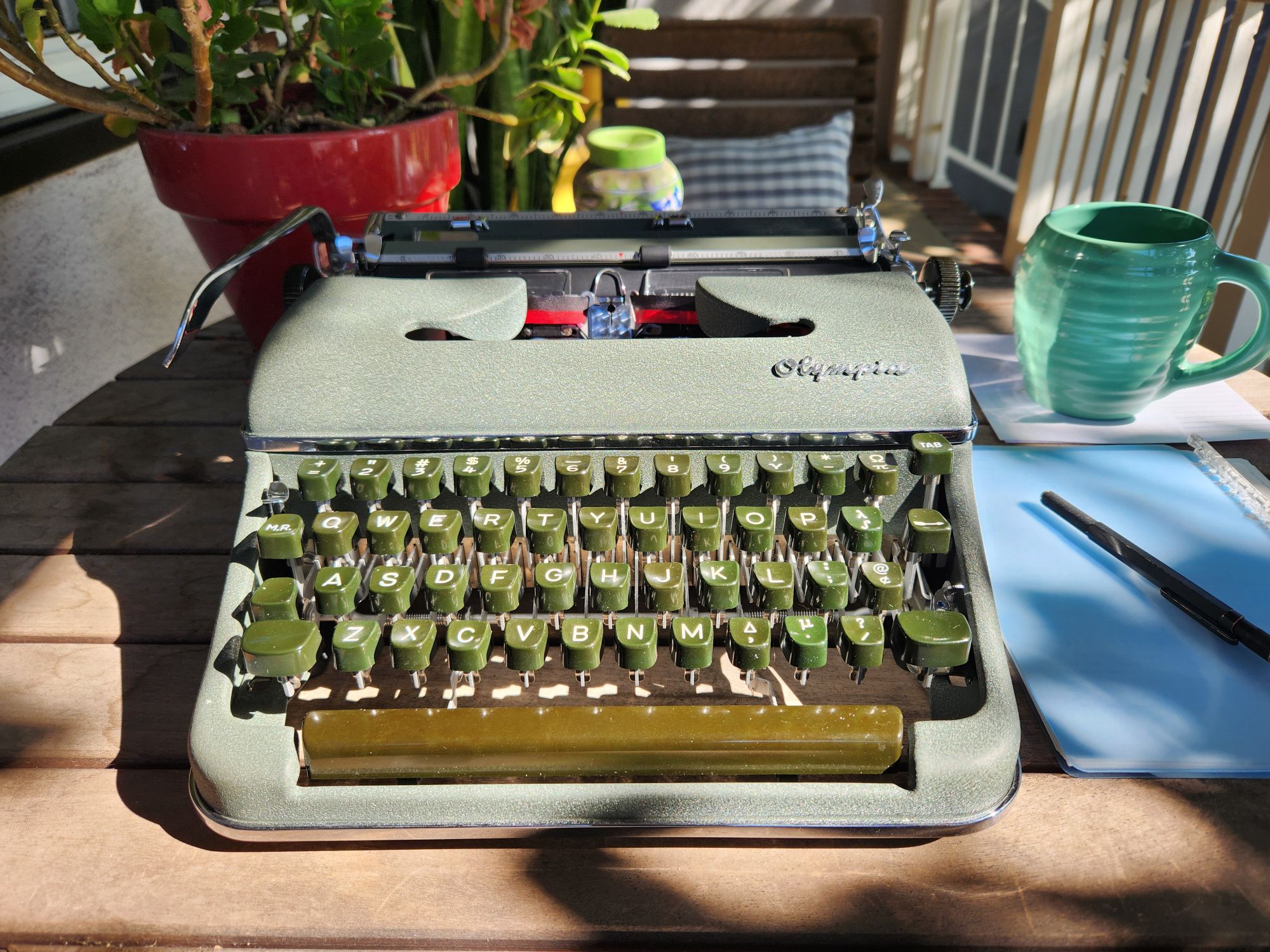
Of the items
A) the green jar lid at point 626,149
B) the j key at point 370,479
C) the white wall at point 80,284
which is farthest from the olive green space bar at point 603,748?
the white wall at point 80,284

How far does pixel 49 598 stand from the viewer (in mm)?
1004

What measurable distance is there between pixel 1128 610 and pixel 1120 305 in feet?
1.41

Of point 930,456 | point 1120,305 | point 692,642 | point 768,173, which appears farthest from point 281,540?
point 768,173

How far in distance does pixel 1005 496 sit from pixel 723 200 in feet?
5.38

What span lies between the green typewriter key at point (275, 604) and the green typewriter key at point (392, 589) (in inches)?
2.6

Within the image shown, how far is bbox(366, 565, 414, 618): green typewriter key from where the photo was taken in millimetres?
792

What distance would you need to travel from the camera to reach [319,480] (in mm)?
854

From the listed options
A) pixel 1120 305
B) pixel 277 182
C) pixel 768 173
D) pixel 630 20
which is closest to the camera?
pixel 1120 305

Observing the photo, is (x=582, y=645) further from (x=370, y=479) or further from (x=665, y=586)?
(x=370, y=479)

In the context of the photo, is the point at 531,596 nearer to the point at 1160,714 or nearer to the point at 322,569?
the point at 322,569

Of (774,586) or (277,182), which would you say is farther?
(277,182)

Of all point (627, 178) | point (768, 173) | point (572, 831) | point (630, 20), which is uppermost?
point (630, 20)

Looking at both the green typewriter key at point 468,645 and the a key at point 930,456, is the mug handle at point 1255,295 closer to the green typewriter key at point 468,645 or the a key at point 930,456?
the a key at point 930,456

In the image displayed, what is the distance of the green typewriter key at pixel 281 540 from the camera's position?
808mm
